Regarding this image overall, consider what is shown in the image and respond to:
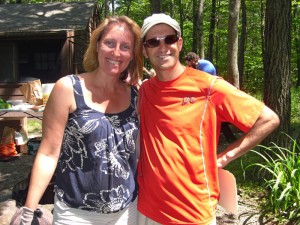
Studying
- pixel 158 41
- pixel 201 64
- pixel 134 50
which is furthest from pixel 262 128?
pixel 201 64

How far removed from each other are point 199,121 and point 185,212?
1.60 feet

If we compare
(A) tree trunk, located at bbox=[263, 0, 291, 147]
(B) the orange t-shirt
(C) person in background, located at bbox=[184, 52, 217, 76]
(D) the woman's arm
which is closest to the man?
(B) the orange t-shirt

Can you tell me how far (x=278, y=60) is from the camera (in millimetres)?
5387

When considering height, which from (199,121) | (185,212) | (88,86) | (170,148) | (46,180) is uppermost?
(88,86)

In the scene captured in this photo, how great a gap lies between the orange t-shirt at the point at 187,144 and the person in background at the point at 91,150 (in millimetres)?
132

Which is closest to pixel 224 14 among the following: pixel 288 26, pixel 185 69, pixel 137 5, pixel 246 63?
pixel 246 63

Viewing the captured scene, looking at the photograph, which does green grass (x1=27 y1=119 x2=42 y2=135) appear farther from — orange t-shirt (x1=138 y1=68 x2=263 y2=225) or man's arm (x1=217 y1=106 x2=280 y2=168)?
man's arm (x1=217 y1=106 x2=280 y2=168)

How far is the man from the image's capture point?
81.6 inches

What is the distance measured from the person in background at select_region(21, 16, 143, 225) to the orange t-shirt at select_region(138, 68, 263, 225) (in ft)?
0.43

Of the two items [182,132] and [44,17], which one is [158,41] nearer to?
[182,132]

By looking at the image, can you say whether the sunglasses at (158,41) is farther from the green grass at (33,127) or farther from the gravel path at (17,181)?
the green grass at (33,127)

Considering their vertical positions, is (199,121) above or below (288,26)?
below

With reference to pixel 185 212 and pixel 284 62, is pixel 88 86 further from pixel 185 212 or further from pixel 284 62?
pixel 284 62

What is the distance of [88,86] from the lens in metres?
2.13
